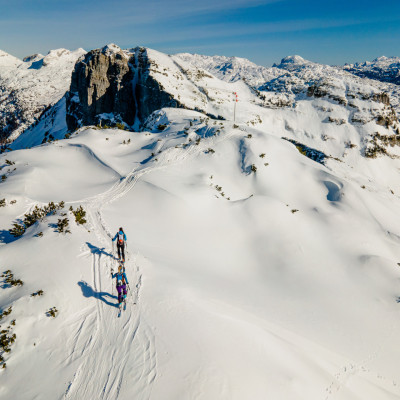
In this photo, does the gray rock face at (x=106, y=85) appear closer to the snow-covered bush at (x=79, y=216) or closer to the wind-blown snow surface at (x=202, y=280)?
the wind-blown snow surface at (x=202, y=280)

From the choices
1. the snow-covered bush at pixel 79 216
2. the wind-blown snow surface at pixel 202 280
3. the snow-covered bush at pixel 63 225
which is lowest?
the wind-blown snow surface at pixel 202 280

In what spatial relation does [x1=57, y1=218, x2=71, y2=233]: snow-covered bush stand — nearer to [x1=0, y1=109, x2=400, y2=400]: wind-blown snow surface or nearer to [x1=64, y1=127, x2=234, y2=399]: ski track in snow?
[x1=0, y1=109, x2=400, y2=400]: wind-blown snow surface

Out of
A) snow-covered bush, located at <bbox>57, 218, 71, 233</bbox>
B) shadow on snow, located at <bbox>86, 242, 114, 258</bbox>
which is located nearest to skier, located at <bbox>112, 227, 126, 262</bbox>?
shadow on snow, located at <bbox>86, 242, 114, 258</bbox>

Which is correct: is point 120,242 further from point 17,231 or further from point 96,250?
point 17,231

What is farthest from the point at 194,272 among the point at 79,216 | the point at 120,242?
the point at 79,216

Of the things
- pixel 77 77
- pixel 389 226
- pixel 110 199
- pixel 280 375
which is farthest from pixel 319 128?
pixel 77 77

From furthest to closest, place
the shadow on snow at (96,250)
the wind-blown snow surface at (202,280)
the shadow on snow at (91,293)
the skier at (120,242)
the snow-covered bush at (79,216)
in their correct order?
the snow-covered bush at (79,216), the shadow on snow at (96,250), the skier at (120,242), the shadow on snow at (91,293), the wind-blown snow surface at (202,280)

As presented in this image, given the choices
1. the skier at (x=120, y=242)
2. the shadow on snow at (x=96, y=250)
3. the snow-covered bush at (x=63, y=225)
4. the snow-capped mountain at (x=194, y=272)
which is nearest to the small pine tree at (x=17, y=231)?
the snow-capped mountain at (x=194, y=272)
